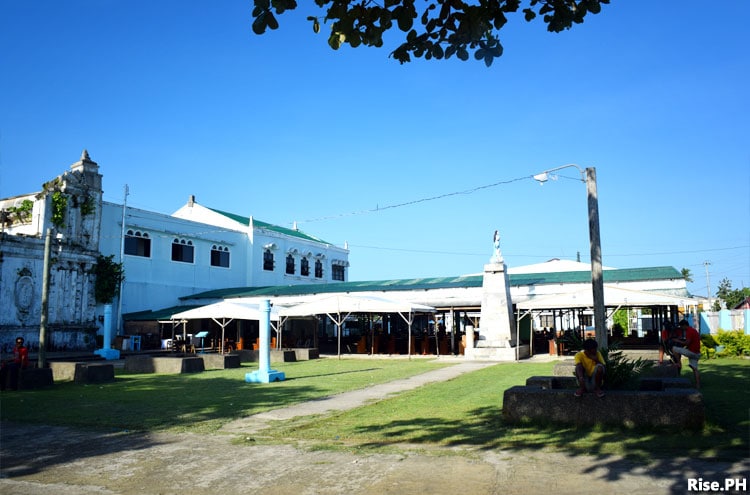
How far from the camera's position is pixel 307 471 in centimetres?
601

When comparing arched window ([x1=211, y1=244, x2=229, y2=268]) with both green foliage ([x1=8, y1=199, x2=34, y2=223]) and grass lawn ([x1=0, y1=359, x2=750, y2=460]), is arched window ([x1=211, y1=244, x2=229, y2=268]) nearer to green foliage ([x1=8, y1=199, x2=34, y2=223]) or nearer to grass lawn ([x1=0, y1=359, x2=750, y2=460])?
green foliage ([x1=8, y1=199, x2=34, y2=223])

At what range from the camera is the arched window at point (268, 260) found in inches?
1847

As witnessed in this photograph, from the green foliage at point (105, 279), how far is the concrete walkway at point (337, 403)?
81.3ft

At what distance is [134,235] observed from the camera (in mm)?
37312

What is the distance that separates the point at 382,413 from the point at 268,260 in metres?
38.7

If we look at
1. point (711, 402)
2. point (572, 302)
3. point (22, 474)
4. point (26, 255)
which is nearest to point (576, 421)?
point (711, 402)

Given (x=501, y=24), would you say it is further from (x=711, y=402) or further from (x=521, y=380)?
(x=521, y=380)

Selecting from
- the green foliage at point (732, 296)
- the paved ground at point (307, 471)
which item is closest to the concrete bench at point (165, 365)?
the paved ground at point (307, 471)

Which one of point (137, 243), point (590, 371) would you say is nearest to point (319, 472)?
point (590, 371)

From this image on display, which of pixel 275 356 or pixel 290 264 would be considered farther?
pixel 290 264

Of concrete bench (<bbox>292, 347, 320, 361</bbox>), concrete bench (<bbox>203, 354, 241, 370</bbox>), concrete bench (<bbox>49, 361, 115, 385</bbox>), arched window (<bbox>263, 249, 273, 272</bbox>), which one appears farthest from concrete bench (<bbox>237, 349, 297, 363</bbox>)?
arched window (<bbox>263, 249, 273, 272</bbox>)

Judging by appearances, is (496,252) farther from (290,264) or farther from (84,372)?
(290,264)

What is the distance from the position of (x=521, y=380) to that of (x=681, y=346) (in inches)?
151

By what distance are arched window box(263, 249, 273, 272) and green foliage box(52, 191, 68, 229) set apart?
16.4 m
